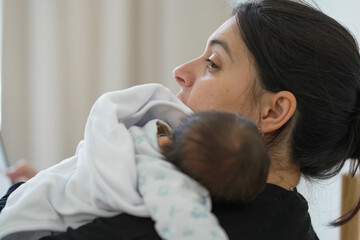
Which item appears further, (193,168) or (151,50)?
(151,50)

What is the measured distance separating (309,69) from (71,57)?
4.28 ft

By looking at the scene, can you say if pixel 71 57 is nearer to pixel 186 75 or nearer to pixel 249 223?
pixel 186 75

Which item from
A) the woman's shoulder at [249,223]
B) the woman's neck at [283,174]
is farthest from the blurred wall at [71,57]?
the woman's shoulder at [249,223]

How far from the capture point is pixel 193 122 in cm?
75

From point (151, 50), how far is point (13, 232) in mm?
1447

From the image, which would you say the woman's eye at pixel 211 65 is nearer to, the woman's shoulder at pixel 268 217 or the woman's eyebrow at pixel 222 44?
the woman's eyebrow at pixel 222 44

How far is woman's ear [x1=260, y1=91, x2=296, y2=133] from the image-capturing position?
39.1 inches

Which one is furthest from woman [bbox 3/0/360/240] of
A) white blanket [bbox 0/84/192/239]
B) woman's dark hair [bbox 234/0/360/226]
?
white blanket [bbox 0/84/192/239]

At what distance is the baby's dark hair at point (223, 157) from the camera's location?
0.70 metres

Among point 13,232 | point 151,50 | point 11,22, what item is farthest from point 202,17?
point 13,232

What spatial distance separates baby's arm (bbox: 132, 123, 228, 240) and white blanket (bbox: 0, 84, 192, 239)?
0.12 feet

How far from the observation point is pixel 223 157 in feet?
2.30

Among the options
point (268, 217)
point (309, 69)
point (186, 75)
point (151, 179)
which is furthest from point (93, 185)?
point (309, 69)

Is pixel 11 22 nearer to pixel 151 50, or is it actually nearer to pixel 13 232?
pixel 151 50
